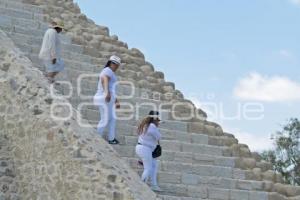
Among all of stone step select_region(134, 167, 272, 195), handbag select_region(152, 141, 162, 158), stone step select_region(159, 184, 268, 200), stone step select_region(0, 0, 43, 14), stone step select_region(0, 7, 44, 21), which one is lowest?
stone step select_region(159, 184, 268, 200)

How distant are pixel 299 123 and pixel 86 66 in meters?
16.5

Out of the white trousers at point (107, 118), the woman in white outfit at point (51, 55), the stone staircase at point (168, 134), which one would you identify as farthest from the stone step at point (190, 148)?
the woman in white outfit at point (51, 55)

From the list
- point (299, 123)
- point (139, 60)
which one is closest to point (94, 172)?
point (139, 60)

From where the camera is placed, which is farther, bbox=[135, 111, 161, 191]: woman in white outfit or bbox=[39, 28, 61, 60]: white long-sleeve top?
bbox=[39, 28, 61, 60]: white long-sleeve top

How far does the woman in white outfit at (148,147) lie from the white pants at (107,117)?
0.49m

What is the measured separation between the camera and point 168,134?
1216 cm

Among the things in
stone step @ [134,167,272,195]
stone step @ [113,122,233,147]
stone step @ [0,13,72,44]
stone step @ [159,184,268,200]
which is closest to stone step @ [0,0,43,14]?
stone step @ [0,13,72,44]

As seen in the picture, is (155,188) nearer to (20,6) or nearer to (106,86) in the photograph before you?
(106,86)

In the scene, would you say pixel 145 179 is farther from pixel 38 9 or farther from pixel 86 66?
pixel 38 9

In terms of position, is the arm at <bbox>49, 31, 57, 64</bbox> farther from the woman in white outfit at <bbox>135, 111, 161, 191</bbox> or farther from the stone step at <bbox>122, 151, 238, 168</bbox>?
the stone step at <bbox>122, 151, 238, 168</bbox>

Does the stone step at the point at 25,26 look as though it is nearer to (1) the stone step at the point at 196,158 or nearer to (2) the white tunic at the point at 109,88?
(2) the white tunic at the point at 109,88

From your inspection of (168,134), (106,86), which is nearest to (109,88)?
(106,86)

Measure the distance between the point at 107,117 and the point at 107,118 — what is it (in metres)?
0.01

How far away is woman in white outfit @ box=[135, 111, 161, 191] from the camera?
32.7 ft
